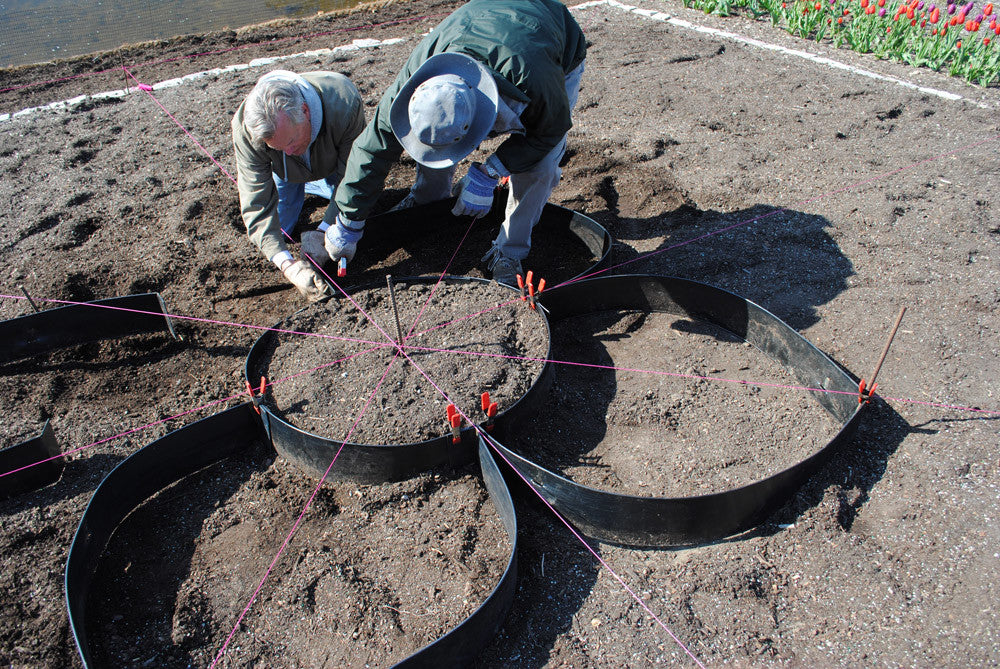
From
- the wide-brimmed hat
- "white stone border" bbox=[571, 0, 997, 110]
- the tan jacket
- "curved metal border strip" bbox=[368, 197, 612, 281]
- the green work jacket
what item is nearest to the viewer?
the wide-brimmed hat

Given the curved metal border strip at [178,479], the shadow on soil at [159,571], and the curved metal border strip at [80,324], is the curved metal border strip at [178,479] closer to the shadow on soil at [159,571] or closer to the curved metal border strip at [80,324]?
the shadow on soil at [159,571]

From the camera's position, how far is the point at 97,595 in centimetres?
239

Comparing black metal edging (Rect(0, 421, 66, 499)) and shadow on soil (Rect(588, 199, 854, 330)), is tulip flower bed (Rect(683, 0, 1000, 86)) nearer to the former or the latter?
shadow on soil (Rect(588, 199, 854, 330))

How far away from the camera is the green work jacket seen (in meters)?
2.91

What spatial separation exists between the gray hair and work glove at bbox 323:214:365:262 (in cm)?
60

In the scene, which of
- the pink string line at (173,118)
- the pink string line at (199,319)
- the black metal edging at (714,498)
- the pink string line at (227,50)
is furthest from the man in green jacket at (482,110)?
the pink string line at (227,50)

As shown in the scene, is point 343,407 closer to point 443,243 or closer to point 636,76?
point 443,243

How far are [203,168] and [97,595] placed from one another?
351 cm

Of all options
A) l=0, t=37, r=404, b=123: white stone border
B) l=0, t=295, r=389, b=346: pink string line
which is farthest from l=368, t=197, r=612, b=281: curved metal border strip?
l=0, t=37, r=404, b=123: white stone border

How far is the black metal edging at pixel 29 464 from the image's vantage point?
2.67 meters

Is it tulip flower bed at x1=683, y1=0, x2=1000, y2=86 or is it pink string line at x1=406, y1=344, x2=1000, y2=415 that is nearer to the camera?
pink string line at x1=406, y1=344, x2=1000, y2=415

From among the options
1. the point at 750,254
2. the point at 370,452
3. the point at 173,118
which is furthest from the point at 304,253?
the point at 173,118

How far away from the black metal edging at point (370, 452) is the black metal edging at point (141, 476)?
0.53ft

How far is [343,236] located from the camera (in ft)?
11.6
